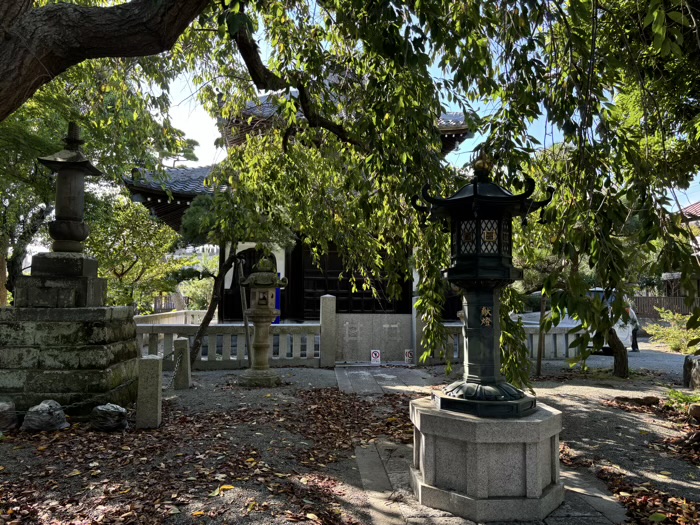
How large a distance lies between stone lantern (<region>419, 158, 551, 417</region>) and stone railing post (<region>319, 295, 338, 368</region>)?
7.07m

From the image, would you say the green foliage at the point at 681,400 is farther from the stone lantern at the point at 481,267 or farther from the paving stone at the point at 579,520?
the stone lantern at the point at 481,267

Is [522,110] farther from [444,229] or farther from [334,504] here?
[334,504]

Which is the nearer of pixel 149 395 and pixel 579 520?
pixel 579 520

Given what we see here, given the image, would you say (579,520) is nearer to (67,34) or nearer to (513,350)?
(513,350)

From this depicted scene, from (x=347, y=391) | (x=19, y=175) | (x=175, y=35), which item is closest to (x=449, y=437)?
(x=175, y=35)

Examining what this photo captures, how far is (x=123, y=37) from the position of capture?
326 cm

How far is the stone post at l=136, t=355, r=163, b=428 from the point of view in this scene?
5363 millimetres

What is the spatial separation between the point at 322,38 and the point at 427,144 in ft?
6.93

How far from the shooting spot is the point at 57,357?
582cm

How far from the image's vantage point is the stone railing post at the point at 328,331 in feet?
35.4

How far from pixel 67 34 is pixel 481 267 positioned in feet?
11.1

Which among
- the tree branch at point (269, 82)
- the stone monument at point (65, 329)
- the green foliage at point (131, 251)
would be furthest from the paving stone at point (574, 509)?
the green foliage at point (131, 251)

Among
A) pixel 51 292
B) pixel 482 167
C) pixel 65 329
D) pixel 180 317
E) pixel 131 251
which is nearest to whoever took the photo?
pixel 482 167

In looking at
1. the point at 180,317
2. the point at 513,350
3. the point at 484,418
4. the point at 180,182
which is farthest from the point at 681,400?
the point at 180,317
